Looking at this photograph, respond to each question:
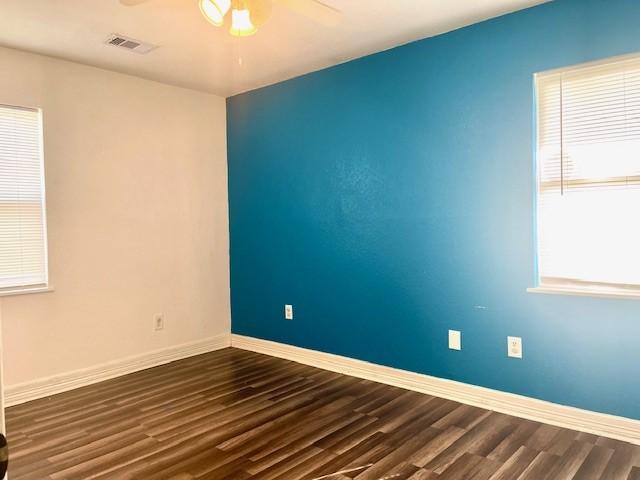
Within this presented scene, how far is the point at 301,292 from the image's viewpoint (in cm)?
395

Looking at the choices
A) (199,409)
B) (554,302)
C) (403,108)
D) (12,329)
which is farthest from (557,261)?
(12,329)

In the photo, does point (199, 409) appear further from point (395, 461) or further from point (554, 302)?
point (554, 302)

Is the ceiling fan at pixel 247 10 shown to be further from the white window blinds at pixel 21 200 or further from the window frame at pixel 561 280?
the white window blinds at pixel 21 200

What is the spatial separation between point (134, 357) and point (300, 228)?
165 centimetres

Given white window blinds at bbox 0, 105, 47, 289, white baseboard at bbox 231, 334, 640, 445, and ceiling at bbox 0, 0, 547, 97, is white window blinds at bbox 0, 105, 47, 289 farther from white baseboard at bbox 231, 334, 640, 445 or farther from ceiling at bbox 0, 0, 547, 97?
white baseboard at bbox 231, 334, 640, 445

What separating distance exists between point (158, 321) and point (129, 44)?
2.09 m

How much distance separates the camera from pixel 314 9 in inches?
83.4

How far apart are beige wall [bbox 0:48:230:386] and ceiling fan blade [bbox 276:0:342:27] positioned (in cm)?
211

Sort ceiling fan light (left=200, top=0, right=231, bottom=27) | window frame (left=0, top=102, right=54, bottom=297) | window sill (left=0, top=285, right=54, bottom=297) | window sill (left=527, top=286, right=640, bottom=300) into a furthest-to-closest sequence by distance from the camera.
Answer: window frame (left=0, top=102, right=54, bottom=297) < window sill (left=0, top=285, right=54, bottom=297) < window sill (left=527, top=286, right=640, bottom=300) < ceiling fan light (left=200, top=0, right=231, bottom=27)

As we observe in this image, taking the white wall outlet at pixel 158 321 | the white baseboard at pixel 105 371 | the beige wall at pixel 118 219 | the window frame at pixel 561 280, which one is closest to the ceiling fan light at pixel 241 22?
the window frame at pixel 561 280

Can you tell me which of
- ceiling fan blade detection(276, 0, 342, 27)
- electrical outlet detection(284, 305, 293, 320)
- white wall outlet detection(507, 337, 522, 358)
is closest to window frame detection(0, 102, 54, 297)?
electrical outlet detection(284, 305, 293, 320)

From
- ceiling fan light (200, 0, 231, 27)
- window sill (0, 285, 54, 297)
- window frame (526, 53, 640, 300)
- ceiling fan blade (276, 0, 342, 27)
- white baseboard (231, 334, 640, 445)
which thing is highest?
ceiling fan blade (276, 0, 342, 27)

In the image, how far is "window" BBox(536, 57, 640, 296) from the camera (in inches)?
97.0

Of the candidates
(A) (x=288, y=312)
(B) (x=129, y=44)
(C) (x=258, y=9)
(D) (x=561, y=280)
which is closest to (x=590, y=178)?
(D) (x=561, y=280)
